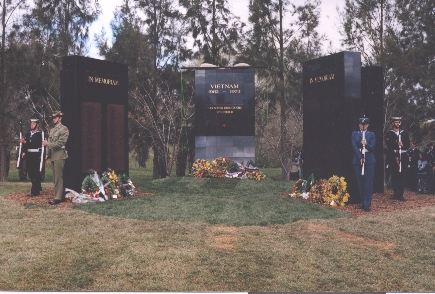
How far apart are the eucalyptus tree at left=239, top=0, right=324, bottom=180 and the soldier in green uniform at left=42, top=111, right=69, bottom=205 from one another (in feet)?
15.3

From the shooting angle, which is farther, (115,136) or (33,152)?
(115,136)

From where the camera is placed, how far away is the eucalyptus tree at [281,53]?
996 cm

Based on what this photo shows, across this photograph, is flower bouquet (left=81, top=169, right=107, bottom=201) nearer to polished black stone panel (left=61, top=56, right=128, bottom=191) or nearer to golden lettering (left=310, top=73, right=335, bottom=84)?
polished black stone panel (left=61, top=56, right=128, bottom=191)

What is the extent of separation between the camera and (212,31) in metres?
13.4

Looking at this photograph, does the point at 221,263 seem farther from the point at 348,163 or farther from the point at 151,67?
the point at 151,67

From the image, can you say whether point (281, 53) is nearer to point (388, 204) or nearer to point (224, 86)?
point (224, 86)

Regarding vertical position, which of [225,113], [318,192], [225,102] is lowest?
[318,192]

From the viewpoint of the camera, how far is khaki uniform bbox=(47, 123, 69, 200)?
7.42m

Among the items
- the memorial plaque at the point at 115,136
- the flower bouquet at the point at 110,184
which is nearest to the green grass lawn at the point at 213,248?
the flower bouquet at the point at 110,184

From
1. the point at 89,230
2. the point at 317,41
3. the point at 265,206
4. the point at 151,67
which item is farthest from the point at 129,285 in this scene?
the point at 151,67

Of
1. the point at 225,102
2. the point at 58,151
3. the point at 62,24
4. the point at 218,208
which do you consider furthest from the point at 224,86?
the point at 218,208

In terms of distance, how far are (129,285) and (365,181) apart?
491 cm

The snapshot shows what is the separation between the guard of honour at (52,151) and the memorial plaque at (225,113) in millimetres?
5799

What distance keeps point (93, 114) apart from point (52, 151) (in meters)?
1.12
